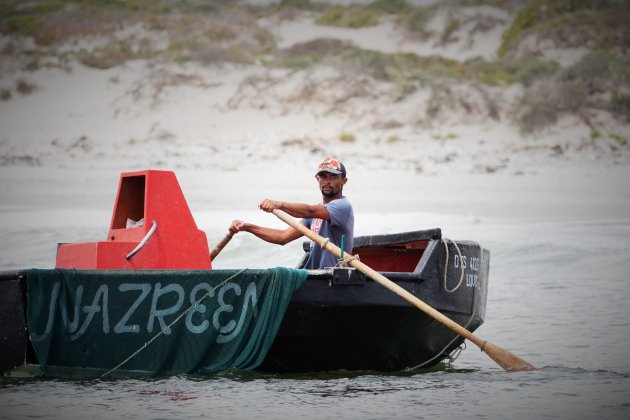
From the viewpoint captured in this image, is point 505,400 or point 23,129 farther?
point 23,129

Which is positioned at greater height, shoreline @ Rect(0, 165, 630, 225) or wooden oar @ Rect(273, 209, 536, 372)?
shoreline @ Rect(0, 165, 630, 225)

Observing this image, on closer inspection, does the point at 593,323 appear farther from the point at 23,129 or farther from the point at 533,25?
the point at 533,25

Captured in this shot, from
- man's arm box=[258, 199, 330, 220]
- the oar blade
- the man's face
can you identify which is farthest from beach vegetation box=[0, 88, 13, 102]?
the oar blade

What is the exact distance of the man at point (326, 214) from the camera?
7.97m

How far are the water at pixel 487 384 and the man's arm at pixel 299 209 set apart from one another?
114 cm

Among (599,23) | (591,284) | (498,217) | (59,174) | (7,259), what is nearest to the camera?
(591,284)

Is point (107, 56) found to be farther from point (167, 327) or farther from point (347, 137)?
point (167, 327)

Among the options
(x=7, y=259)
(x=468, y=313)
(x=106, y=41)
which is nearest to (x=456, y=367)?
(x=468, y=313)

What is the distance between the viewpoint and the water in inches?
287

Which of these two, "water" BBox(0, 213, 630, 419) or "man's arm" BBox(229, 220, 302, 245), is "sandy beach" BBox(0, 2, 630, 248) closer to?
"water" BBox(0, 213, 630, 419)

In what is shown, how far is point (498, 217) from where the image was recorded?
1922 cm

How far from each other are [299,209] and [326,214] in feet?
0.82

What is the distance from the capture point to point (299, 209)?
7.90m

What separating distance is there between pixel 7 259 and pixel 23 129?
31.7 ft
